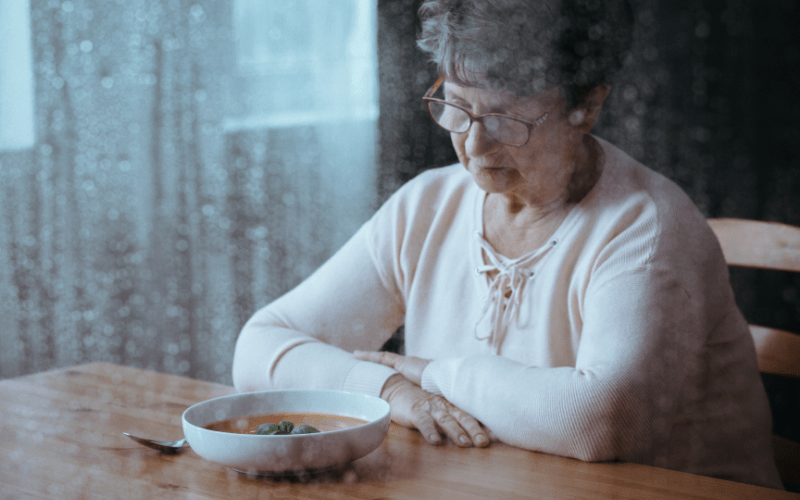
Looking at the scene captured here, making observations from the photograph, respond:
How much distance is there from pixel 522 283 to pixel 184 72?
0.93 metres

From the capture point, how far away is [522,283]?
26.9 inches

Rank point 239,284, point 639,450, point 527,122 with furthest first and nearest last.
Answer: point 239,284 → point 527,122 → point 639,450

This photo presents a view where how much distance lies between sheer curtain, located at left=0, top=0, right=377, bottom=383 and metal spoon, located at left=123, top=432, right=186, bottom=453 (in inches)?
28.0

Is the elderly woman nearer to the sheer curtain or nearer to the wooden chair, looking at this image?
the wooden chair

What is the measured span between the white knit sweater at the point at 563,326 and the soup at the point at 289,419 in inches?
4.9

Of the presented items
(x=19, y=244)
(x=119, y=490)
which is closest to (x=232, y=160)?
(x=19, y=244)

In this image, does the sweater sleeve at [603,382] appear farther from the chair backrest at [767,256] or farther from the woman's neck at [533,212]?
the chair backrest at [767,256]

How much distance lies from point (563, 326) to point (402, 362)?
185 millimetres

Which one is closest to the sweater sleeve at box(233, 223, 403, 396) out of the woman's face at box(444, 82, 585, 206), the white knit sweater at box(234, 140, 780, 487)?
the white knit sweater at box(234, 140, 780, 487)

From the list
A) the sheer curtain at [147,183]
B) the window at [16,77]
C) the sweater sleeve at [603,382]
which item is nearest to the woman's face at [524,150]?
the sweater sleeve at [603,382]

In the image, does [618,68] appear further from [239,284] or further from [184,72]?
[184,72]

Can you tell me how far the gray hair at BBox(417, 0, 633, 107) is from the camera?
24.3 inches

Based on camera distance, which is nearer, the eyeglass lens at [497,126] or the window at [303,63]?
the eyeglass lens at [497,126]

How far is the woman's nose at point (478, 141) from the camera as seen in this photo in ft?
2.07
